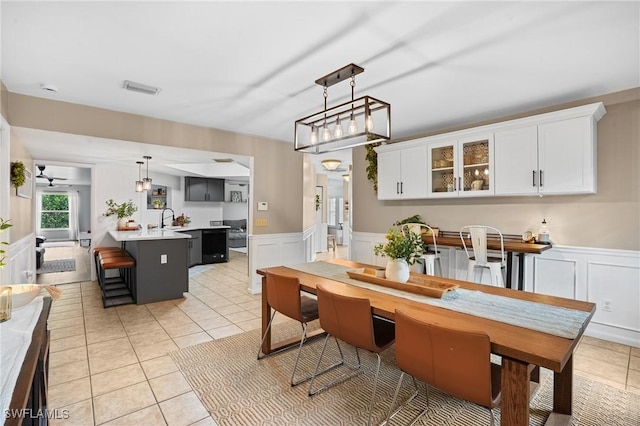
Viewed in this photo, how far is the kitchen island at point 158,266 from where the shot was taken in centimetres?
427

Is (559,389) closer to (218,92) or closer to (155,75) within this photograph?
(218,92)

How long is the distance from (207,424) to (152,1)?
8.14ft

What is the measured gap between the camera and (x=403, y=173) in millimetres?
4633

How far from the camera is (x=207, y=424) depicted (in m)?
1.93

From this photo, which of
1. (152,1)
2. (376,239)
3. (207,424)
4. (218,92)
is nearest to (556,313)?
(207,424)

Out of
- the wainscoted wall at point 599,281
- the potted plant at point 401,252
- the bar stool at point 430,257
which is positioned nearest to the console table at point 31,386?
the potted plant at point 401,252

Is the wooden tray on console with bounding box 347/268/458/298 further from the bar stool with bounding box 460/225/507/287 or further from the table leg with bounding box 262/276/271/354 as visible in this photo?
the bar stool with bounding box 460/225/507/287

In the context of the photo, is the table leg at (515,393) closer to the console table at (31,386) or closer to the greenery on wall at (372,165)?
the console table at (31,386)

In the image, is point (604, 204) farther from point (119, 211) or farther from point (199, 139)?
point (119, 211)

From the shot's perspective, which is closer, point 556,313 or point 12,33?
point 556,313

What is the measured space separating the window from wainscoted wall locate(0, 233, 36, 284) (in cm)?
868

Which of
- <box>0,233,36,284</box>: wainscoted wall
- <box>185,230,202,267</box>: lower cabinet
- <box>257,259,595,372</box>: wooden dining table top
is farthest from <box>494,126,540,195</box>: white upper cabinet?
<box>185,230,202,267</box>: lower cabinet

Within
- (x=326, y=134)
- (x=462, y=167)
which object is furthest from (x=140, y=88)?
(x=462, y=167)

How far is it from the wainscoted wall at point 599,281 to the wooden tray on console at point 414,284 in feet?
6.05
